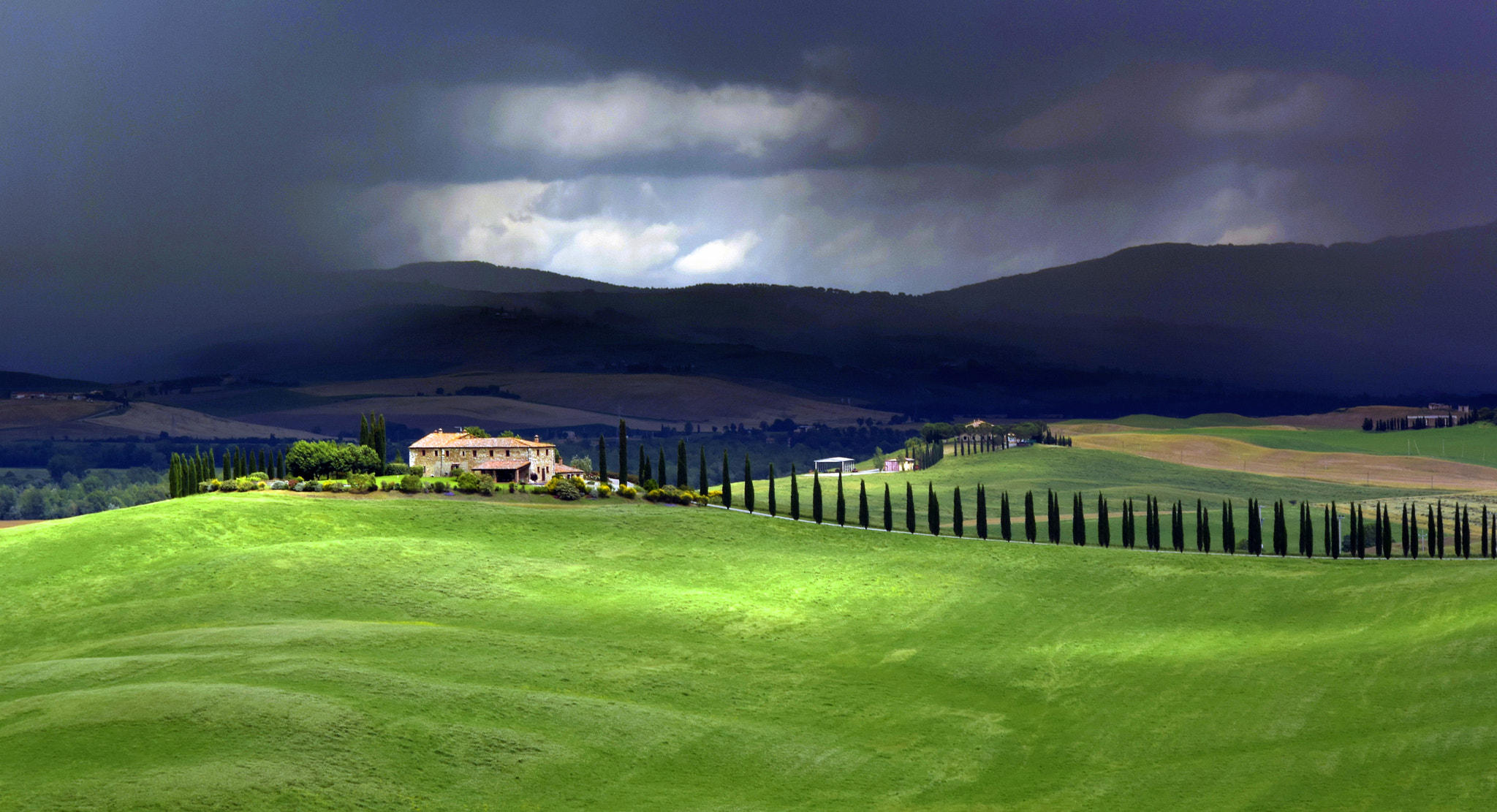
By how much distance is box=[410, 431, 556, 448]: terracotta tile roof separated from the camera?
11556 centimetres

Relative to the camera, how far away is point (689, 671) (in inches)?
2256

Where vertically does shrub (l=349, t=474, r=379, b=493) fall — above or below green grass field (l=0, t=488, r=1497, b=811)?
above

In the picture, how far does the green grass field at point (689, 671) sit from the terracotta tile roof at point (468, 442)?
73.6 ft

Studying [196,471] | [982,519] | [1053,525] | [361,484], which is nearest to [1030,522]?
[1053,525]

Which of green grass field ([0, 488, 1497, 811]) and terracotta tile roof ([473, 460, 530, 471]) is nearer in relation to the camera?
green grass field ([0, 488, 1497, 811])

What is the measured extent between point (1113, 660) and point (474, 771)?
35769 millimetres

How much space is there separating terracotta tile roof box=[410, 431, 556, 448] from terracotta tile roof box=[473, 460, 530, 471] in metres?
1.43

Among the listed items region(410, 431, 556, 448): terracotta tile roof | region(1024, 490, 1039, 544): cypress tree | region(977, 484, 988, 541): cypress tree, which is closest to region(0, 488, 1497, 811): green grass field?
region(1024, 490, 1039, 544): cypress tree

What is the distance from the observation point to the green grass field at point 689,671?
132 feet

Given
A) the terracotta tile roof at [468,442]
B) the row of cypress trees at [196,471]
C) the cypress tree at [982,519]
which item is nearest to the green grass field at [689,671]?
the cypress tree at [982,519]

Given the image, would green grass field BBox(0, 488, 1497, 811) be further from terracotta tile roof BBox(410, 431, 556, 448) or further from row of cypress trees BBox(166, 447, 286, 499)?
terracotta tile roof BBox(410, 431, 556, 448)

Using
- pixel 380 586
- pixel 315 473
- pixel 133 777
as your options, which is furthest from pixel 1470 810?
pixel 315 473

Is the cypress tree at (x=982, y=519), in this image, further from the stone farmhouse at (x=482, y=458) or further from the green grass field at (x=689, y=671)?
the stone farmhouse at (x=482, y=458)

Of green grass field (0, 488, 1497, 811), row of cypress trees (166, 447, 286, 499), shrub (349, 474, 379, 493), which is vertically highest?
row of cypress trees (166, 447, 286, 499)
